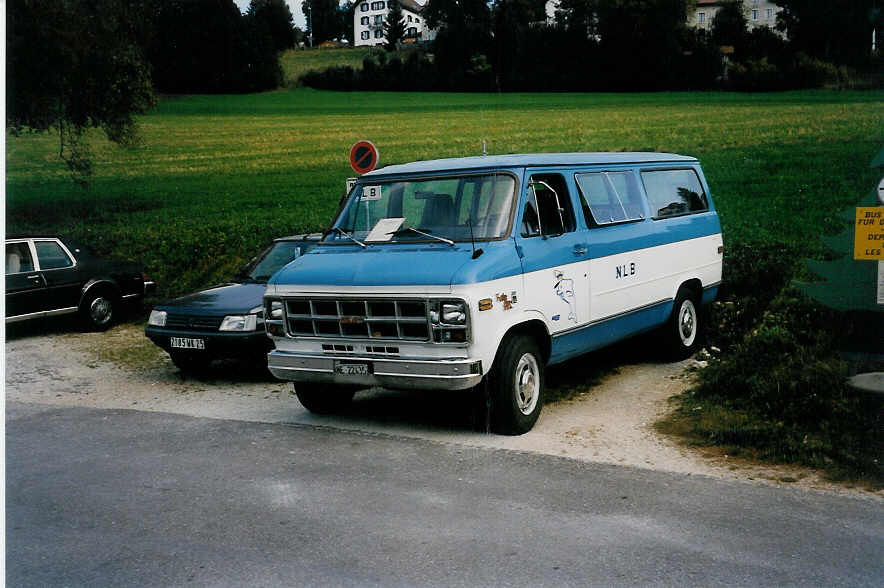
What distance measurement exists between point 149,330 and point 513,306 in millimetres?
5094

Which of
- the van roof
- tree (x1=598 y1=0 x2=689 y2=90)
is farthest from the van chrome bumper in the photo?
tree (x1=598 y1=0 x2=689 y2=90)

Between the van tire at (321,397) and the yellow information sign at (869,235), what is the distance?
181 inches

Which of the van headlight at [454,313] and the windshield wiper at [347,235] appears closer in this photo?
the van headlight at [454,313]

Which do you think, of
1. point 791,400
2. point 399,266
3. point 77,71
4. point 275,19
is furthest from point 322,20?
point 791,400

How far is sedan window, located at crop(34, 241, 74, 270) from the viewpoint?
1448 centimetres

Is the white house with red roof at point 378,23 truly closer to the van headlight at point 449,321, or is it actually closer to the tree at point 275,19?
the tree at point 275,19

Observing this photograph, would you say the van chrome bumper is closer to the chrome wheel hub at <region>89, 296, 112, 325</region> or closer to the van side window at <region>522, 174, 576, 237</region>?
the van side window at <region>522, 174, 576, 237</region>

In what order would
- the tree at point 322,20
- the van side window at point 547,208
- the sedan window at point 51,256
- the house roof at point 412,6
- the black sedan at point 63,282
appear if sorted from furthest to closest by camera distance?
the tree at point 322,20, the house roof at point 412,6, the sedan window at point 51,256, the black sedan at point 63,282, the van side window at point 547,208

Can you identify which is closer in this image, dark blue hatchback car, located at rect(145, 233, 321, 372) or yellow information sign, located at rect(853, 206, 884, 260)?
yellow information sign, located at rect(853, 206, 884, 260)

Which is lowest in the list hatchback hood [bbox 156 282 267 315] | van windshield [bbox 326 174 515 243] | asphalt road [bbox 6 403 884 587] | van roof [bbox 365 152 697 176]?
asphalt road [bbox 6 403 884 587]

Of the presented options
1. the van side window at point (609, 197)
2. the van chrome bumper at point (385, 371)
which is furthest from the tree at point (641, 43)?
the van chrome bumper at point (385, 371)

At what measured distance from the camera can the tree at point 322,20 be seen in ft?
63.9

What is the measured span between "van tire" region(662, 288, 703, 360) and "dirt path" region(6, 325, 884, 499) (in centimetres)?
18

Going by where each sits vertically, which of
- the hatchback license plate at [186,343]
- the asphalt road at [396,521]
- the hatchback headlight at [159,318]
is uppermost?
the hatchback headlight at [159,318]
